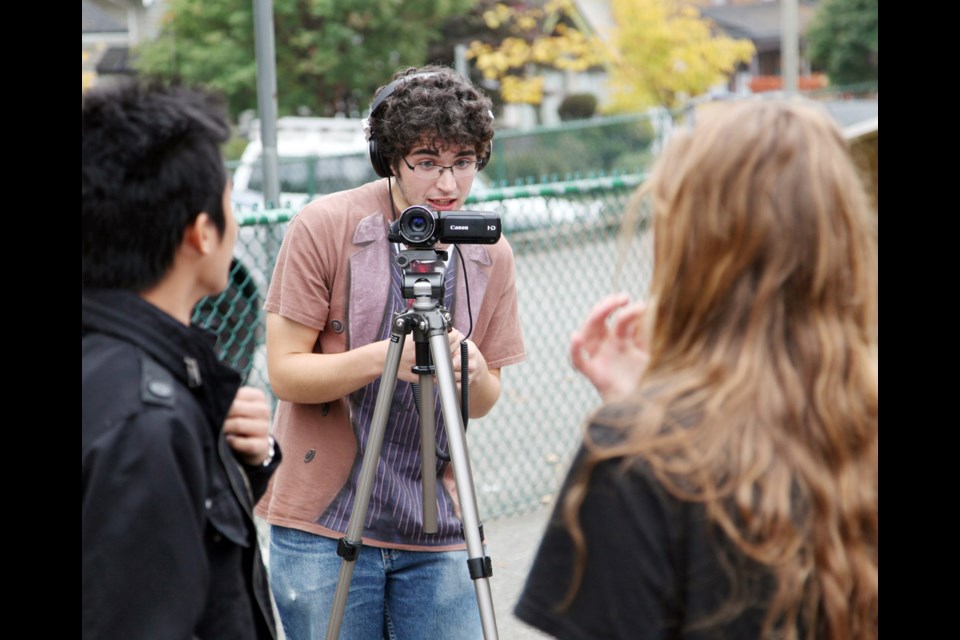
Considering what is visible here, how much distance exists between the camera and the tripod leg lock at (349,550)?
Result: 2379 millimetres

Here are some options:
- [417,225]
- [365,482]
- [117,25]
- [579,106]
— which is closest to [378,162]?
[417,225]

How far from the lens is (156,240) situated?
1.57 m

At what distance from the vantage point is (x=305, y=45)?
19.8 m

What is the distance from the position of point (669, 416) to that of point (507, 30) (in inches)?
947

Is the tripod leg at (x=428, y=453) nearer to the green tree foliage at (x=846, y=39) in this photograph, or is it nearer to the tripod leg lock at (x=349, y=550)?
the tripod leg lock at (x=349, y=550)

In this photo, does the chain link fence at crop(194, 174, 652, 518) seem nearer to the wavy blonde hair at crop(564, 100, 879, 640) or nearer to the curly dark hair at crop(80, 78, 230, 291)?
Result: the curly dark hair at crop(80, 78, 230, 291)

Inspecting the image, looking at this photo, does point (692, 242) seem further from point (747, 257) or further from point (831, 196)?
point (831, 196)

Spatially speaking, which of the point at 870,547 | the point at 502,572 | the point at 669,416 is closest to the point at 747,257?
the point at 669,416

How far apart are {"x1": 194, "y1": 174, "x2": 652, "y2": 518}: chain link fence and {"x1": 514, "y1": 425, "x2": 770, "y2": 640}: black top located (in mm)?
2703

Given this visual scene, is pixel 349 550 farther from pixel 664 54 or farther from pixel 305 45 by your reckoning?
pixel 305 45

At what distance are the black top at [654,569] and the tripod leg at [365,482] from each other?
1.07 meters

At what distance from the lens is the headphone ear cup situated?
2654mm

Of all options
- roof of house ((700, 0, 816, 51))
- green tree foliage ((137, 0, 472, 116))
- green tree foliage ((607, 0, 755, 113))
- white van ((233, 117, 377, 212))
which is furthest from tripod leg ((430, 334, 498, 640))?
roof of house ((700, 0, 816, 51))

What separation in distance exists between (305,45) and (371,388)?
18.1 meters
